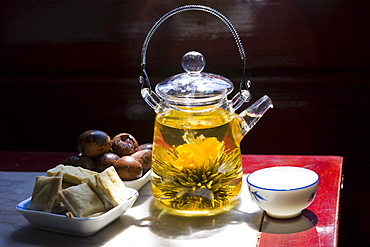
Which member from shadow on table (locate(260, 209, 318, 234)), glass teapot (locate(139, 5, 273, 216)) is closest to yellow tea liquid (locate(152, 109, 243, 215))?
glass teapot (locate(139, 5, 273, 216))

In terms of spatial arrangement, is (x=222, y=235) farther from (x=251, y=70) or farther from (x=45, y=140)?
(x=45, y=140)

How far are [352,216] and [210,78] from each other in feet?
3.32

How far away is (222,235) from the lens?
0.92 m

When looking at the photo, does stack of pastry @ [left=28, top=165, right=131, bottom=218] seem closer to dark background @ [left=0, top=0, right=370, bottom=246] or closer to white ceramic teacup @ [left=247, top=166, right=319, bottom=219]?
white ceramic teacup @ [left=247, top=166, right=319, bottom=219]

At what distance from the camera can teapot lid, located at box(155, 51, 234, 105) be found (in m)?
1.02

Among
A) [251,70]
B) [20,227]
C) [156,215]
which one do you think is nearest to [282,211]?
[156,215]

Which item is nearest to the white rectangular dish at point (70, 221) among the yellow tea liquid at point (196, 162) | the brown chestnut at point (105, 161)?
the yellow tea liquid at point (196, 162)

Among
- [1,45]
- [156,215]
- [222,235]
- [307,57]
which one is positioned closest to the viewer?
[222,235]

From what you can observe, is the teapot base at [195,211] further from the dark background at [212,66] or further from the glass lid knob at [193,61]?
the dark background at [212,66]

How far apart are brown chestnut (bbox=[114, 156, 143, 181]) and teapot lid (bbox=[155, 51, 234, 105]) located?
0.17 meters

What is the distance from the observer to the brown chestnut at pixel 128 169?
1.12 meters

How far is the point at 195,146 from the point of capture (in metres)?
1.00

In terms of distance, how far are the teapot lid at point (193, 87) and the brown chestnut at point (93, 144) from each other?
0.20 m

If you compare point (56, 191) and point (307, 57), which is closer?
point (56, 191)
